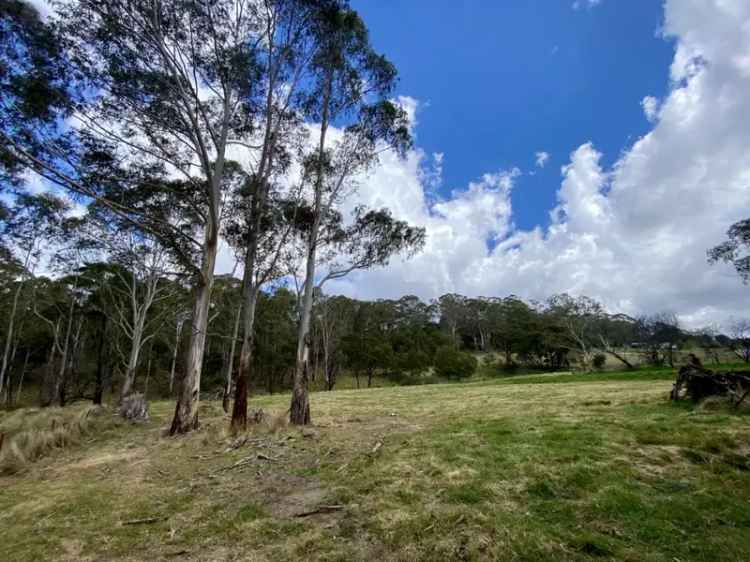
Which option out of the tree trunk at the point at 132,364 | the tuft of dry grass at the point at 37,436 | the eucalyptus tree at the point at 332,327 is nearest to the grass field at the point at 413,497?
the tuft of dry grass at the point at 37,436

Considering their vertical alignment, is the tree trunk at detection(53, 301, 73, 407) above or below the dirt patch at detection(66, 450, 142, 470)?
above

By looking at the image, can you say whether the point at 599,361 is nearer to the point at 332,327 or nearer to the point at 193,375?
the point at 332,327

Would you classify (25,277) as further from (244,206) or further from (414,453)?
(414,453)

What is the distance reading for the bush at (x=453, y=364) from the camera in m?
→ 37.6

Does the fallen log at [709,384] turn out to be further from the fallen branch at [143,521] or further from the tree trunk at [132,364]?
the tree trunk at [132,364]

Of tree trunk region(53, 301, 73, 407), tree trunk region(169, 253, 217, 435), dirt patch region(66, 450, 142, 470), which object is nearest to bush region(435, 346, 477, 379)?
tree trunk region(53, 301, 73, 407)

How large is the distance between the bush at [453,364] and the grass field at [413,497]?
1200 inches

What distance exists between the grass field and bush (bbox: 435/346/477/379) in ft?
100.0

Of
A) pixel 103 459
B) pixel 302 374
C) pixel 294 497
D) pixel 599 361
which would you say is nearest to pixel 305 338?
pixel 302 374

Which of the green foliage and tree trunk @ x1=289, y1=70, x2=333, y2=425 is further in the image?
the green foliage

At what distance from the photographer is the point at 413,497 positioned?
166 inches

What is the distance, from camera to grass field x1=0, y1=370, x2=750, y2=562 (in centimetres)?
319

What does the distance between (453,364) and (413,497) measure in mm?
34704

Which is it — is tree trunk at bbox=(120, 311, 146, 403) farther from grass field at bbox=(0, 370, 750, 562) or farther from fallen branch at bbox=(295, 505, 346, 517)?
fallen branch at bbox=(295, 505, 346, 517)
